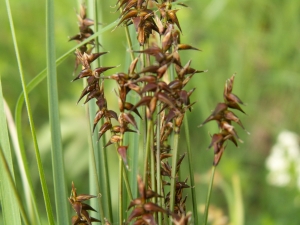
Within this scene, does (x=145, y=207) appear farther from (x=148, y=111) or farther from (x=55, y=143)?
(x=55, y=143)

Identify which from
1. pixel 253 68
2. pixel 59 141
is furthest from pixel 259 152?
pixel 59 141

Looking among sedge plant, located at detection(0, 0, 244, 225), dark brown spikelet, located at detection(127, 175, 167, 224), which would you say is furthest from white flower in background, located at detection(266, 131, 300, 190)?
dark brown spikelet, located at detection(127, 175, 167, 224)

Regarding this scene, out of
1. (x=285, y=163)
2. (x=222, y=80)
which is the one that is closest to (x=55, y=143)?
(x=285, y=163)

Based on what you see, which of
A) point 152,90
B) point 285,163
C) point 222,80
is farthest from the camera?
point 222,80

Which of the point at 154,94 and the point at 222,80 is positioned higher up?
the point at 222,80

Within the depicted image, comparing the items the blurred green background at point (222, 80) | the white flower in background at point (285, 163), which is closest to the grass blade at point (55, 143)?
the blurred green background at point (222, 80)

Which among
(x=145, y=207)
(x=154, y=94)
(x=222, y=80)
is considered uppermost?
(x=222, y=80)

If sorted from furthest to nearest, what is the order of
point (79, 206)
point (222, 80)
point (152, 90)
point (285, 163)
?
1. point (222, 80)
2. point (285, 163)
3. point (79, 206)
4. point (152, 90)
